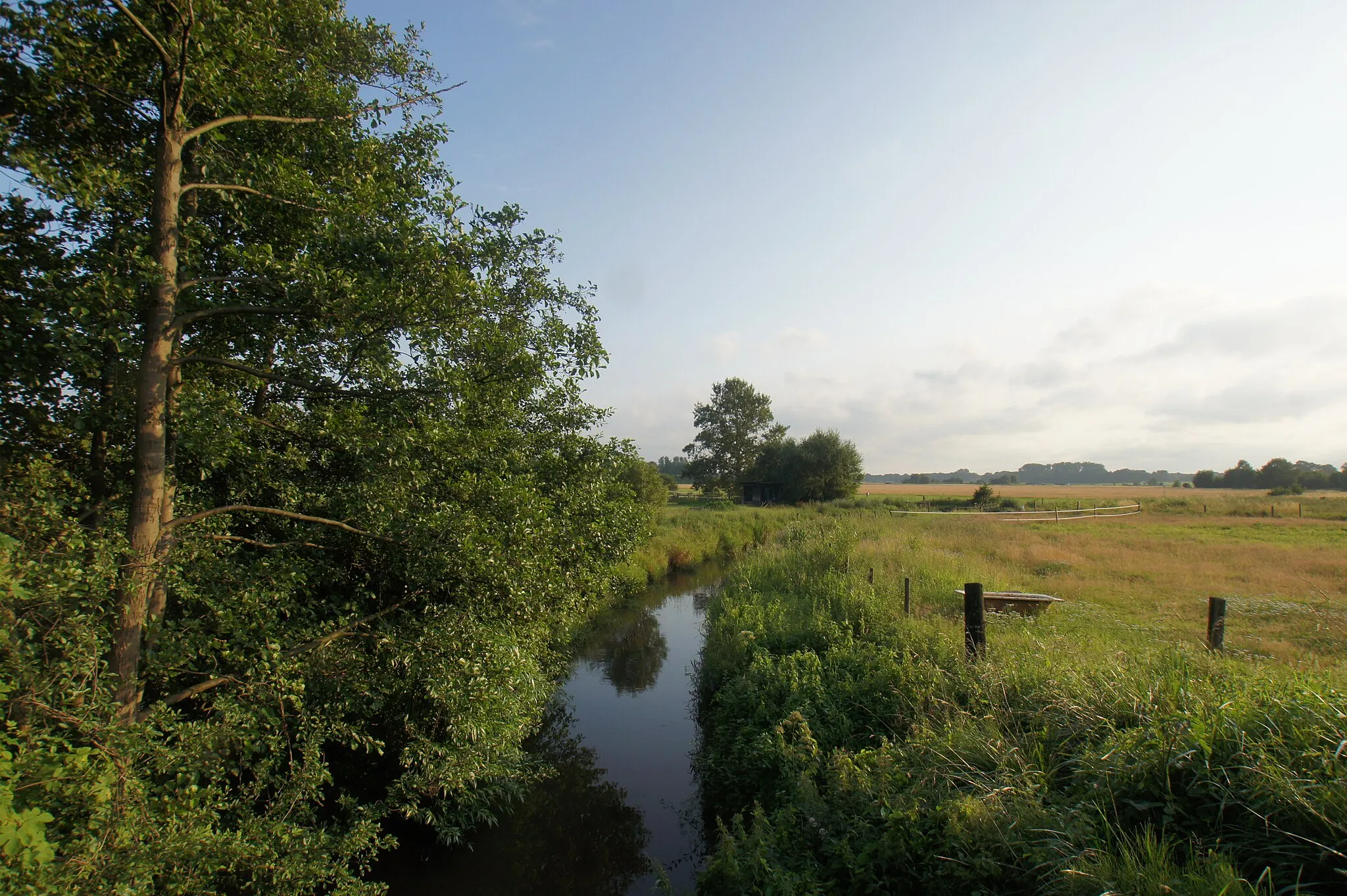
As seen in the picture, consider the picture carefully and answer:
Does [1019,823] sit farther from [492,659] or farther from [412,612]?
[412,612]

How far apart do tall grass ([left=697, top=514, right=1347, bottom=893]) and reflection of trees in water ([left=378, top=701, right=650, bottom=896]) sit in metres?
1.38

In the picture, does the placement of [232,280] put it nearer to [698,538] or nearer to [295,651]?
[295,651]

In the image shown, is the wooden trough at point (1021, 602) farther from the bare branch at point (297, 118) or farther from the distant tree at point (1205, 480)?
the distant tree at point (1205, 480)

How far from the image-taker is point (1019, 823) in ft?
13.9

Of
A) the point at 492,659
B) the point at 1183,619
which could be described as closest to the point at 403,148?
the point at 492,659

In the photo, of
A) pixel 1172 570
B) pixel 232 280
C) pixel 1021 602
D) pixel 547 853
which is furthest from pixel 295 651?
pixel 1172 570

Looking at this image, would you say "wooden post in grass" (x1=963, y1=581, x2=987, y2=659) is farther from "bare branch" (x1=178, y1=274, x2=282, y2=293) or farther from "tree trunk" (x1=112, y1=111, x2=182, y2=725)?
"tree trunk" (x1=112, y1=111, x2=182, y2=725)

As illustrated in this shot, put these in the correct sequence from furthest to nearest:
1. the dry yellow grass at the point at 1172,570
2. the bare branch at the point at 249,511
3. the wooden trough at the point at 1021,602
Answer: the wooden trough at the point at 1021,602, the dry yellow grass at the point at 1172,570, the bare branch at the point at 249,511

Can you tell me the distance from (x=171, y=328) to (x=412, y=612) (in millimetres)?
3496

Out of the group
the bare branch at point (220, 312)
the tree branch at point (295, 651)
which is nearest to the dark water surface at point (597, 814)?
the tree branch at point (295, 651)

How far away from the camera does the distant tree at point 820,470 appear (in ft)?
186

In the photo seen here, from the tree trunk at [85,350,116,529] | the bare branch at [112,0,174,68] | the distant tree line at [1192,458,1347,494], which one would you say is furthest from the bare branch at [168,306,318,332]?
the distant tree line at [1192,458,1347,494]

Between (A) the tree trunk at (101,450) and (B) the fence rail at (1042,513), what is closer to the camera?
(A) the tree trunk at (101,450)

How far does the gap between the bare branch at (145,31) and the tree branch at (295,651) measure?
5.10 m
